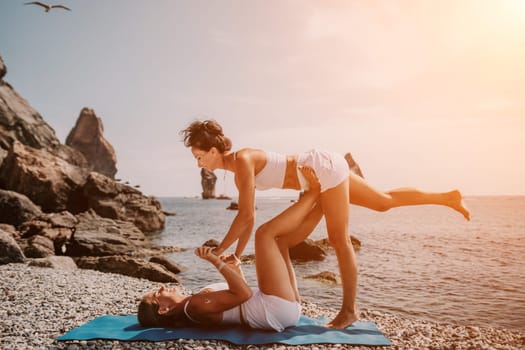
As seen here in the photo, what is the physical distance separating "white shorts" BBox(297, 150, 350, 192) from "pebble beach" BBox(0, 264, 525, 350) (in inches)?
72.4

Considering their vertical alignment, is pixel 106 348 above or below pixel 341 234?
below

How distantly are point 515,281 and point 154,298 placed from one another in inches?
527

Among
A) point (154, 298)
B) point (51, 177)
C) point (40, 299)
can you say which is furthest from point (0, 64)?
point (154, 298)

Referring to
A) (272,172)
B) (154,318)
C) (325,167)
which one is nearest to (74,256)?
(154,318)

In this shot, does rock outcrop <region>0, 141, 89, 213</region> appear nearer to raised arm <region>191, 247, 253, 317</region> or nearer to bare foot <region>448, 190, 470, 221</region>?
raised arm <region>191, 247, 253, 317</region>

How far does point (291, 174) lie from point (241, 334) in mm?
1966

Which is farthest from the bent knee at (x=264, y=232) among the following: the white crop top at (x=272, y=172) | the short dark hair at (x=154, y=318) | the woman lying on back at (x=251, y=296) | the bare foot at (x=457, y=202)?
the bare foot at (x=457, y=202)

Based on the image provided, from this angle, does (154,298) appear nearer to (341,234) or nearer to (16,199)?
(341,234)

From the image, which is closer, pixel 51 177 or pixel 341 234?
pixel 341 234

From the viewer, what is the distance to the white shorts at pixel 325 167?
4.87 m

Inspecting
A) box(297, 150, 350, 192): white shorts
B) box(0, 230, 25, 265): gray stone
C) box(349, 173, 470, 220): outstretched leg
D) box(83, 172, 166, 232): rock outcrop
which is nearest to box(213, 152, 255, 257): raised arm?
box(297, 150, 350, 192): white shorts

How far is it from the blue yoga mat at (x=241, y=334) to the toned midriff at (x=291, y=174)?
1.74m

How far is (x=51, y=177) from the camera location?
2462cm

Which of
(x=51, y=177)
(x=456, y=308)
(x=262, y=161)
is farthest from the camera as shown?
(x=51, y=177)
